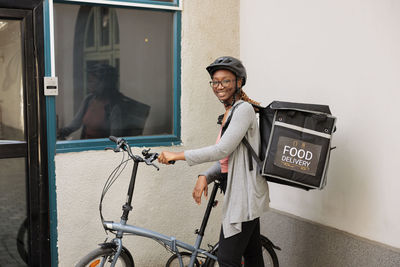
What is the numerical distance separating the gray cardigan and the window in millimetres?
1385

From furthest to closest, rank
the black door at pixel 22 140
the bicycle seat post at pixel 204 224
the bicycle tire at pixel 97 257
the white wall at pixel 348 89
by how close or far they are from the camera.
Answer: the black door at pixel 22 140, the bicycle seat post at pixel 204 224, the white wall at pixel 348 89, the bicycle tire at pixel 97 257

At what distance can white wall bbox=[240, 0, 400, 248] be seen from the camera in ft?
11.7

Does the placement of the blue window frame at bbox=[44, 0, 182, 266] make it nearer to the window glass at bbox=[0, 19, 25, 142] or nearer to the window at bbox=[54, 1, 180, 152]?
the window at bbox=[54, 1, 180, 152]

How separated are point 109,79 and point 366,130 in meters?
2.24

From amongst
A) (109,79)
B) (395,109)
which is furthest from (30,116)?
(395,109)

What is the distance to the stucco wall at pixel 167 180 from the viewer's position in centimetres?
420

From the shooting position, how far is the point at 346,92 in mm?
3908

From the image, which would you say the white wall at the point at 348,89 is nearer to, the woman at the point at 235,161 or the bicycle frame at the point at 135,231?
the woman at the point at 235,161

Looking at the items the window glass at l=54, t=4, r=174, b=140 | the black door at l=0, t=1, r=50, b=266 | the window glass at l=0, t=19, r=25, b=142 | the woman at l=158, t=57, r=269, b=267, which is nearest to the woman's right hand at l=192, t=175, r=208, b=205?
the woman at l=158, t=57, r=269, b=267

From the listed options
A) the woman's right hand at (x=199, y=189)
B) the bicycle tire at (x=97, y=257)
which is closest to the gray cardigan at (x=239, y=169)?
the woman's right hand at (x=199, y=189)

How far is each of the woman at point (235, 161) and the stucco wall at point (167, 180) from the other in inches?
47.7

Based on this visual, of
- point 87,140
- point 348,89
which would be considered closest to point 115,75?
point 87,140

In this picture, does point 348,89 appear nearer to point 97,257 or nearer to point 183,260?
point 183,260

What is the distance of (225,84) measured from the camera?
11.0ft
